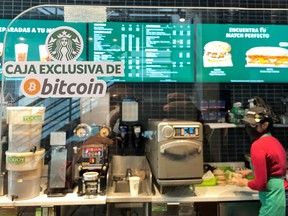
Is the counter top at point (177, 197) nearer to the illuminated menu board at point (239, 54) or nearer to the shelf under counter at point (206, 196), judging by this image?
the shelf under counter at point (206, 196)

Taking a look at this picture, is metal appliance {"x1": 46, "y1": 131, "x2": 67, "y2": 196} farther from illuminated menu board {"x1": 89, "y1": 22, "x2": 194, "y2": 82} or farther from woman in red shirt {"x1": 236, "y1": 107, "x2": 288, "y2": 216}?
woman in red shirt {"x1": 236, "y1": 107, "x2": 288, "y2": 216}

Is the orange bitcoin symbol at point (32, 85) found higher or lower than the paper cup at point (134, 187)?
higher

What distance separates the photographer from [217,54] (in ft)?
9.33

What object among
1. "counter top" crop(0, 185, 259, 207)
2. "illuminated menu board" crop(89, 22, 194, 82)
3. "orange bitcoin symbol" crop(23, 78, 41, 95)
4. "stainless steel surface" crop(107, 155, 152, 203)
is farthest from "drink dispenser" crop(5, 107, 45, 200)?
"illuminated menu board" crop(89, 22, 194, 82)

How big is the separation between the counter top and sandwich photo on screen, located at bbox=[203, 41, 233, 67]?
1275 millimetres

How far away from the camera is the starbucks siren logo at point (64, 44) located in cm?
193

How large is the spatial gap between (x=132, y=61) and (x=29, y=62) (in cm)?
106

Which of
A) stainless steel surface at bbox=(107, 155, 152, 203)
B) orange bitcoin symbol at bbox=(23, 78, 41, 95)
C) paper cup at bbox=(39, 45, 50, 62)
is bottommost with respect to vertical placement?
stainless steel surface at bbox=(107, 155, 152, 203)

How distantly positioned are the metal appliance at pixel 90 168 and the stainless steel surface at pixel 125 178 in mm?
143

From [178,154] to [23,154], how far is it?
1.18 metres

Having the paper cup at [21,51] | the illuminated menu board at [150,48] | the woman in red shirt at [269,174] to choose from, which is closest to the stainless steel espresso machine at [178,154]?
the woman in red shirt at [269,174]

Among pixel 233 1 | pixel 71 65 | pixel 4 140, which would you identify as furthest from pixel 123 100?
pixel 233 1

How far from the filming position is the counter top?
2.00m

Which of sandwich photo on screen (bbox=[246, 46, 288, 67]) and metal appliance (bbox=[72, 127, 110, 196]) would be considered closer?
metal appliance (bbox=[72, 127, 110, 196])
